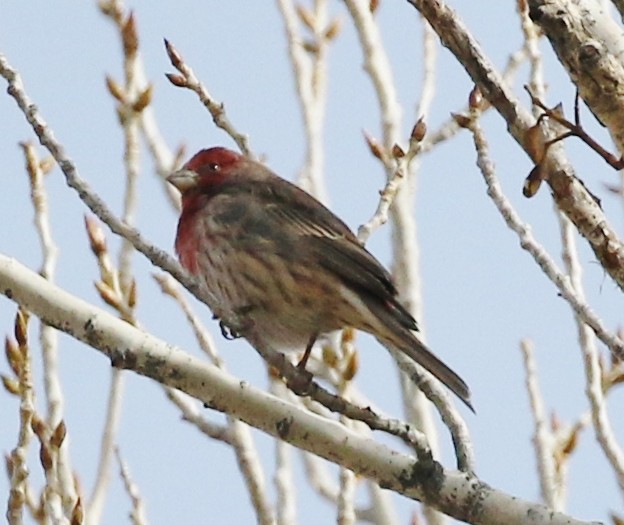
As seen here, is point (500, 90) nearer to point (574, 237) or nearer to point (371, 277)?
point (371, 277)

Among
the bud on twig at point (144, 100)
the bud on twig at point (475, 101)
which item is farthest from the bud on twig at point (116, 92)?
the bud on twig at point (475, 101)

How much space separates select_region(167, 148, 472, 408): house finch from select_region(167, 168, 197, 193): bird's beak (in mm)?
446

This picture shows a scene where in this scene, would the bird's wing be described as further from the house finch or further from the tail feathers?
the tail feathers

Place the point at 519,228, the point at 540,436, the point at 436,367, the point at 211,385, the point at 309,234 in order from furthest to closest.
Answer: the point at 540,436 → the point at 309,234 → the point at 436,367 → the point at 519,228 → the point at 211,385

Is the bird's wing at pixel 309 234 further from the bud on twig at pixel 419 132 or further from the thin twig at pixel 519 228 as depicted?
the thin twig at pixel 519 228

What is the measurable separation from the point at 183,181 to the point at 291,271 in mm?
1175

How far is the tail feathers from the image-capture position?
16.2 ft

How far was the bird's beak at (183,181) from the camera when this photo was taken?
6660 millimetres

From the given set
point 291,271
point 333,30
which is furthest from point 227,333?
point 333,30

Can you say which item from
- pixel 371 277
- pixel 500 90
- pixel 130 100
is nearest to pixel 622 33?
pixel 500 90

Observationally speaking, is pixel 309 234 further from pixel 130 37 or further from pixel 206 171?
pixel 130 37

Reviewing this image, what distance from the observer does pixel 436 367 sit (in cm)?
500

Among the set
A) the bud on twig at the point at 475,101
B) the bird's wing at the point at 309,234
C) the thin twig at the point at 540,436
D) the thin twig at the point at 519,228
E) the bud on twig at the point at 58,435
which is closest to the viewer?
the thin twig at the point at 519,228

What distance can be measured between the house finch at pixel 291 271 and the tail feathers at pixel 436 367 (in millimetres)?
17
